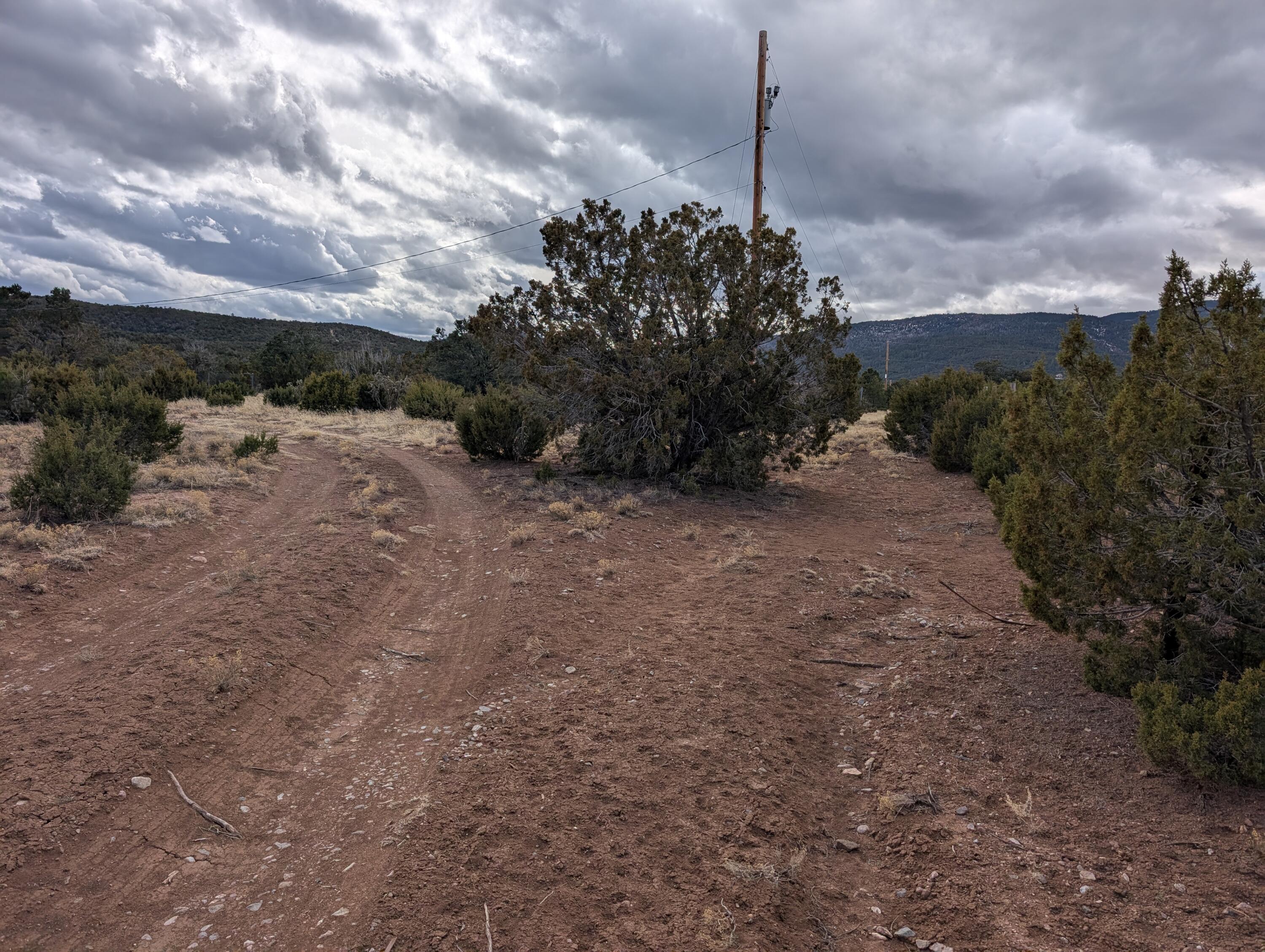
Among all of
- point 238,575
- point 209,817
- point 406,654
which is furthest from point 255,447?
point 209,817

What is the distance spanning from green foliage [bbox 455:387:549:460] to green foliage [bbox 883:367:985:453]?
10.2 meters

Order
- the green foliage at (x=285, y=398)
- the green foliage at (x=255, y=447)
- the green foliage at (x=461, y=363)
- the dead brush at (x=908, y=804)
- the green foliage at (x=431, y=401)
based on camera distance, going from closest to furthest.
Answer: the dead brush at (x=908, y=804), the green foliage at (x=255, y=447), the green foliage at (x=431, y=401), the green foliage at (x=285, y=398), the green foliage at (x=461, y=363)

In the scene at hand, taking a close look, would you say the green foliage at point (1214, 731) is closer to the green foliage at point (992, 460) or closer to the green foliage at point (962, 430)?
the green foliage at point (992, 460)

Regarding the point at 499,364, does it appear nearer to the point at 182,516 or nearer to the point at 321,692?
the point at 182,516

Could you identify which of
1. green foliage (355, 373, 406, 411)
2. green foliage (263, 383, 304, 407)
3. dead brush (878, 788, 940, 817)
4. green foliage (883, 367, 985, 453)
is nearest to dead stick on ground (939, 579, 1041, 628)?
dead brush (878, 788, 940, 817)

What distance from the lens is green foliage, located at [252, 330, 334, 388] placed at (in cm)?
4081

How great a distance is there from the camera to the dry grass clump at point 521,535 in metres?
9.19

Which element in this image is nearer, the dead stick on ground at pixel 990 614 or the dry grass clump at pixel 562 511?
the dead stick on ground at pixel 990 614

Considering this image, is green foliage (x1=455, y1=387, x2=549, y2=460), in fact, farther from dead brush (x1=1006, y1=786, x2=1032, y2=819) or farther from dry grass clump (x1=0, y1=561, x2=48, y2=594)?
dead brush (x1=1006, y1=786, x2=1032, y2=819)

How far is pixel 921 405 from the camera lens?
18656 millimetres

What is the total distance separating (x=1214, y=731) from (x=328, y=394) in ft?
105

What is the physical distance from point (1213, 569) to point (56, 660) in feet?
25.2

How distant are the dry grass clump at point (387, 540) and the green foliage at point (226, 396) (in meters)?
23.4

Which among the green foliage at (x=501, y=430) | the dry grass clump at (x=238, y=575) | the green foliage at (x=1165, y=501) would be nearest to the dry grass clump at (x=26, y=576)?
the dry grass clump at (x=238, y=575)
